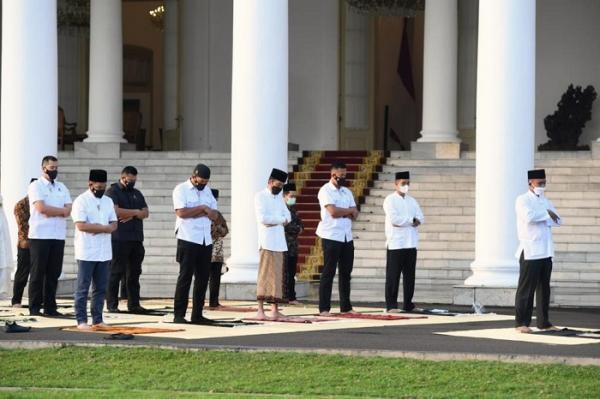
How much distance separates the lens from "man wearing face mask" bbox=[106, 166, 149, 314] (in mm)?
22297

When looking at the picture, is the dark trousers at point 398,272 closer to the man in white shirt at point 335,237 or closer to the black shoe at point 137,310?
the man in white shirt at point 335,237

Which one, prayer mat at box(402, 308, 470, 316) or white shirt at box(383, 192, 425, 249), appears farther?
white shirt at box(383, 192, 425, 249)

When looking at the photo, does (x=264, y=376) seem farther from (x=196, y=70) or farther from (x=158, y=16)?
(x=158, y=16)

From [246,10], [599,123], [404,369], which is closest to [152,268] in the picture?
[246,10]

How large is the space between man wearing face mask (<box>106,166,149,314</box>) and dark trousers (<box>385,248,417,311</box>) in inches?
133

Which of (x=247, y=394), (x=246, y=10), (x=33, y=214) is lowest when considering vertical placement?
(x=247, y=394)

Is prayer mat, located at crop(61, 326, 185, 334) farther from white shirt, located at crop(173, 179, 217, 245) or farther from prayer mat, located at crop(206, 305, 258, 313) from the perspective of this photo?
prayer mat, located at crop(206, 305, 258, 313)

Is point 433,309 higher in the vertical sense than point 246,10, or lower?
lower

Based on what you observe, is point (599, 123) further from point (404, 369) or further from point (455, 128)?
point (404, 369)

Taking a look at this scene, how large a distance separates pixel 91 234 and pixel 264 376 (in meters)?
4.53

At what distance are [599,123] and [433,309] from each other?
13247mm

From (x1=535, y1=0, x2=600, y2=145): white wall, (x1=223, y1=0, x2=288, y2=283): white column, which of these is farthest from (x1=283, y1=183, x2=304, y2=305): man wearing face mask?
(x1=535, y1=0, x2=600, y2=145): white wall

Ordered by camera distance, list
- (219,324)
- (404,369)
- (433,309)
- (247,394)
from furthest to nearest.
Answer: (433,309) → (219,324) → (404,369) → (247,394)

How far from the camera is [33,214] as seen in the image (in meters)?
21.8
